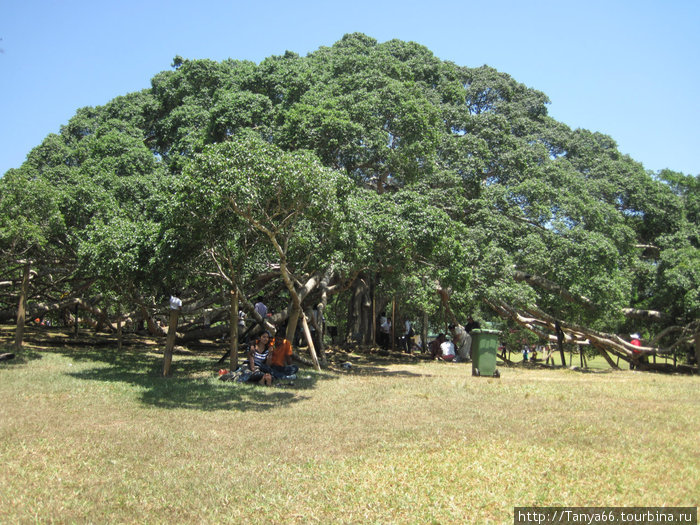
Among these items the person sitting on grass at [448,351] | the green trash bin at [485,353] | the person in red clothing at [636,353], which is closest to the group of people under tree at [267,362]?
the green trash bin at [485,353]

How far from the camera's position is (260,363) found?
11617 millimetres

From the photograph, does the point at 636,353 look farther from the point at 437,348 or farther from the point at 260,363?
the point at 260,363

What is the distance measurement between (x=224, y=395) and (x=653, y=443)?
681 cm

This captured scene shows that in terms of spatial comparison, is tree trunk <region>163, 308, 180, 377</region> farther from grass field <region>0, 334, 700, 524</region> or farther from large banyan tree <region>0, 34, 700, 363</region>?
grass field <region>0, 334, 700, 524</region>

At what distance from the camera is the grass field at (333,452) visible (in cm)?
487

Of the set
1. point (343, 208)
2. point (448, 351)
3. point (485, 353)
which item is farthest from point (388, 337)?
point (343, 208)

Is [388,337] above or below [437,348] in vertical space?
above

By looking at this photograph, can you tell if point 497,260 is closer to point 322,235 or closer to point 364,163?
point 364,163

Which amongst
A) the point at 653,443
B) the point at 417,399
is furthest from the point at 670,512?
the point at 417,399

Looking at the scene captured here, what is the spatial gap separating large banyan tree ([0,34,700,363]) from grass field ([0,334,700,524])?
365 centimetres

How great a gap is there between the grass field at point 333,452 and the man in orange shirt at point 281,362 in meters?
0.83

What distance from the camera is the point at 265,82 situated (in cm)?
1967

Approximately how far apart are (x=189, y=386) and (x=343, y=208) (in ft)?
15.9

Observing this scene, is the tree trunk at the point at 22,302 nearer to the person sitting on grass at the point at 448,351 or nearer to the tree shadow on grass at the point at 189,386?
the tree shadow on grass at the point at 189,386
